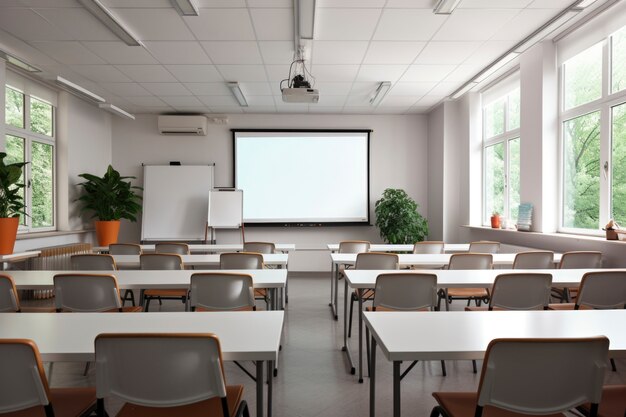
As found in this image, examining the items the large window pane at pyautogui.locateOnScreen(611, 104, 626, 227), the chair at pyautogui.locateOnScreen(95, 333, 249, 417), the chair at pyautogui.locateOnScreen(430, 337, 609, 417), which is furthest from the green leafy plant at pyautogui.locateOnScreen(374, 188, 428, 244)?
the chair at pyautogui.locateOnScreen(95, 333, 249, 417)

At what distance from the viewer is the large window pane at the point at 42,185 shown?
6.55m

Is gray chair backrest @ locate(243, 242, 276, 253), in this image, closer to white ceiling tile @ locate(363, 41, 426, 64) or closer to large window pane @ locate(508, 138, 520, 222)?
white ceiling tile @ locate(363, 41, 426, 64)

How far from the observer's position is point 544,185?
5.30m

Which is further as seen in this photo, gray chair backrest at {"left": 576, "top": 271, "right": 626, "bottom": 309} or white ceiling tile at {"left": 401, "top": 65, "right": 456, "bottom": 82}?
white ceiling tile at {"left": 401, "top": 65, "right": 456, "bottom": 82}

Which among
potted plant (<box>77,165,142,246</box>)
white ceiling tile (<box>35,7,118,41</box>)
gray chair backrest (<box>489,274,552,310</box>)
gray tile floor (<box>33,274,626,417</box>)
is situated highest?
white ceiling tile (<box>35,7,118,41</box>)

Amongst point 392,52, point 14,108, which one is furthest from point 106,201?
point 392,52

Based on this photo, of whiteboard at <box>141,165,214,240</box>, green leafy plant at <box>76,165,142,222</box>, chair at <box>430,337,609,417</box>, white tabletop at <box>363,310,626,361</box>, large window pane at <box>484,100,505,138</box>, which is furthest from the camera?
whiteboard at <box>141,165,214,240</box>

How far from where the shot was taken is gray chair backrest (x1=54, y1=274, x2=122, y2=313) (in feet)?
9.27

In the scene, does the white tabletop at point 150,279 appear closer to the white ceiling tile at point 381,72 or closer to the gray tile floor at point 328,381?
the gray tile floor at point 328,381

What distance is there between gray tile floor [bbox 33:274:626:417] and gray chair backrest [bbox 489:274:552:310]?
66 cm

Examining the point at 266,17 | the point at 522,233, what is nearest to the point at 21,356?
the point at 266,17

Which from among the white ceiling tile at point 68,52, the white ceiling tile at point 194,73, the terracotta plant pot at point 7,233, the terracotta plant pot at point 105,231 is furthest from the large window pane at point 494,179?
the terracotta plant pot at point 7,233

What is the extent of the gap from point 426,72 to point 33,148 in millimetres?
6070

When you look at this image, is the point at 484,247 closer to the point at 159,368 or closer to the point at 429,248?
the point at 429,248
